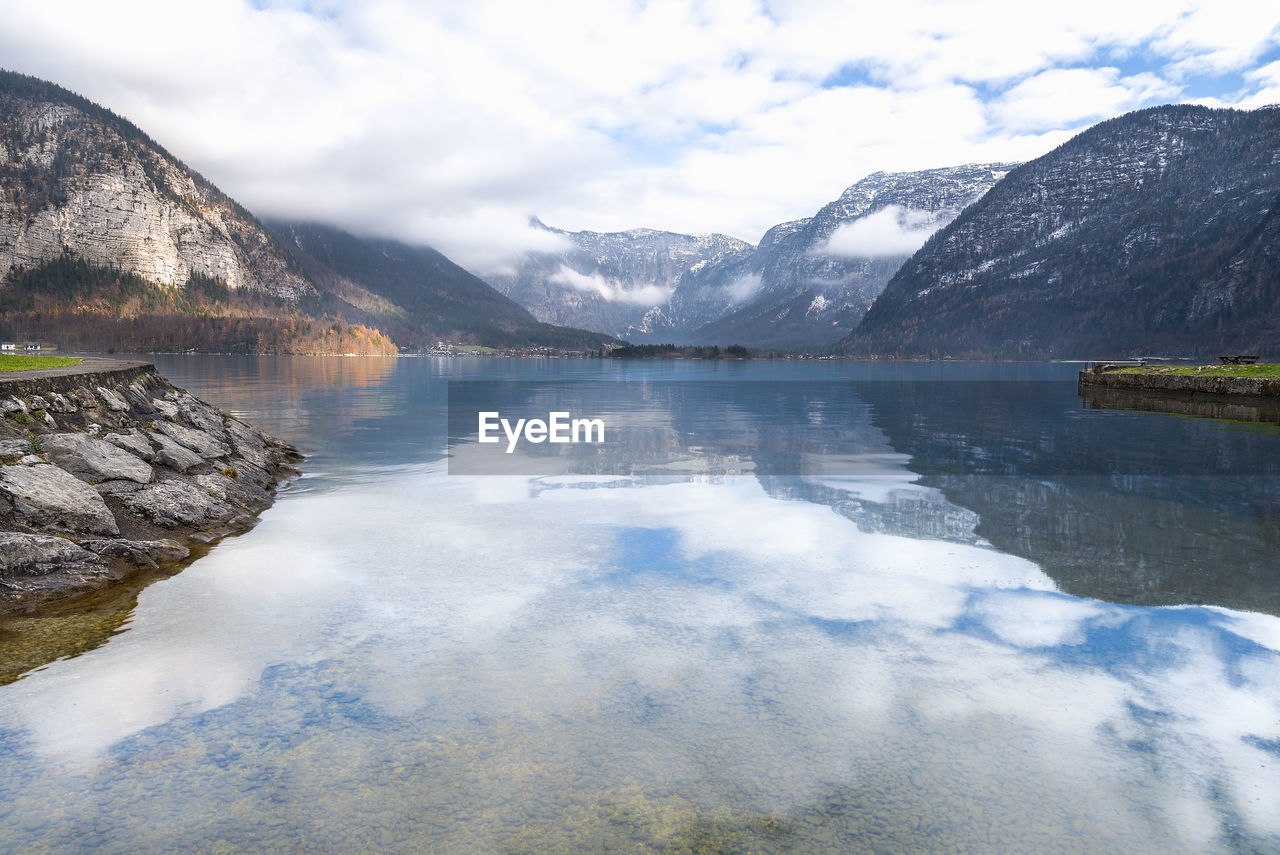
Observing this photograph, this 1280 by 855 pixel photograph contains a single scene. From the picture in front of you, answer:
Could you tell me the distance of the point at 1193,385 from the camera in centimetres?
6919

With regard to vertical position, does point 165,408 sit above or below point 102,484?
above

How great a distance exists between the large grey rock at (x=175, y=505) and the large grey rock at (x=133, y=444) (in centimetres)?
225

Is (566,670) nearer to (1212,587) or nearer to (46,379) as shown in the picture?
(1212,587)

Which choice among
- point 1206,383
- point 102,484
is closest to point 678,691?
point 102,484

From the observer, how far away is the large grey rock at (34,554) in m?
13.3

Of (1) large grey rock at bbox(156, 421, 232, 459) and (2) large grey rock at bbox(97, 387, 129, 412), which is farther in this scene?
(2) large grey rock at bbox(97, 387, 129, 412)

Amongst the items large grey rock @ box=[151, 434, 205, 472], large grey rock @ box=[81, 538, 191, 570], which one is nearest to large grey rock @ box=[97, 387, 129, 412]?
large grey rock @ box=[151, 434, 205, 472]

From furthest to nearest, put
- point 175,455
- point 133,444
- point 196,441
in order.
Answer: point 196,441 < point 175,455 < point 133,444

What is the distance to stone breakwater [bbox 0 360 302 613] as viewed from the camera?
1397cm

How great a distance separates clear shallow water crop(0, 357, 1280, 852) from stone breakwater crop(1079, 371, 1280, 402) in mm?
54150

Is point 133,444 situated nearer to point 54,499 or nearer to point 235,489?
point 235,489

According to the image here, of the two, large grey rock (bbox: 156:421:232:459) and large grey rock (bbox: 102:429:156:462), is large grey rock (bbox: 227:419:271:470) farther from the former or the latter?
large grey rock (bbox: 102:429:156:462)

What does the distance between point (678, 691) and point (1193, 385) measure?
78927 mm

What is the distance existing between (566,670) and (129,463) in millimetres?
15353
